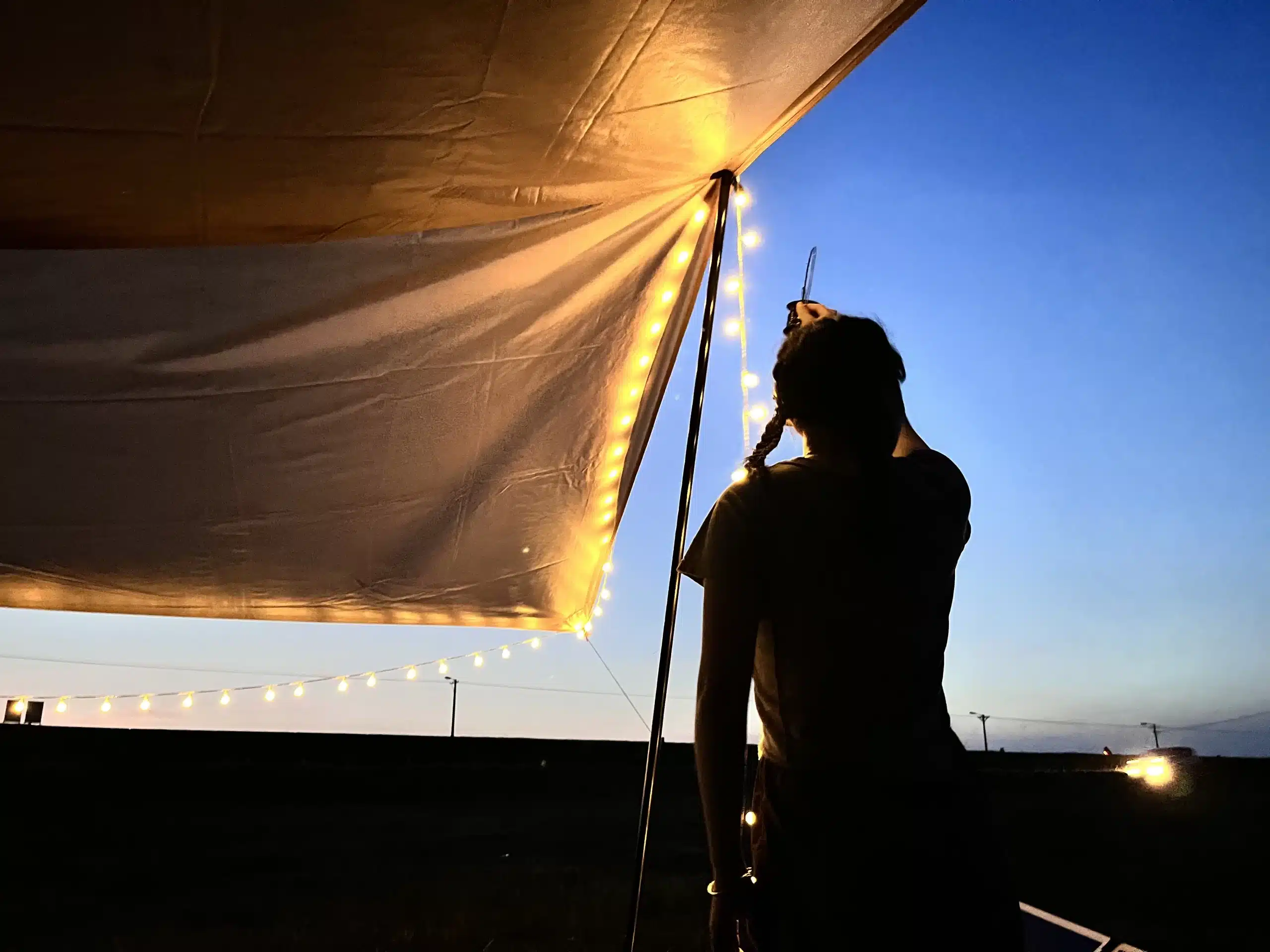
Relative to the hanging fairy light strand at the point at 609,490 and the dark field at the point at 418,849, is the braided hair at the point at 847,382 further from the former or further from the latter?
the dark field at the point at 418,849

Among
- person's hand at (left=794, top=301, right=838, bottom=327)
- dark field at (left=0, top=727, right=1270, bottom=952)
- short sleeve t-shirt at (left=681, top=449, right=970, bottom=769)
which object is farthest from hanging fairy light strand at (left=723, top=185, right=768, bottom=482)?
dark field at (left=0, top=727, right=1270, bottom=952)

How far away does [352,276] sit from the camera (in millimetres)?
1730

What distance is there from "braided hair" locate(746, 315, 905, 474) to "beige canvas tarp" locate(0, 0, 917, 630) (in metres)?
0.61

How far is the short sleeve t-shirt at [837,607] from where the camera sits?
33.7 inches

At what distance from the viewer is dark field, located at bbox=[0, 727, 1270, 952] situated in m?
5.77

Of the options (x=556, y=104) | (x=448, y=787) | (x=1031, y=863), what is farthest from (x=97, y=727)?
(x=556, y=104)

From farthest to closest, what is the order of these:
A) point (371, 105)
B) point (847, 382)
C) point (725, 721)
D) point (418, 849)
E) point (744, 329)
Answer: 1. point (418, 849)
2. point (744, 329)
3. point (371, 105)
4. point (847, 382)
5. point (725, 721)

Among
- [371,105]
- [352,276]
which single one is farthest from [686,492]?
[371,105]

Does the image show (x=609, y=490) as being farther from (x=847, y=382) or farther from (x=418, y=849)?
(x=418, y=849)

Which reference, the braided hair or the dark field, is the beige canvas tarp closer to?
the braided hair

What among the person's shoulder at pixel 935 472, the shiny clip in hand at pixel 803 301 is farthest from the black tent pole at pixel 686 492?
the person's shoulder at pixel 935 472

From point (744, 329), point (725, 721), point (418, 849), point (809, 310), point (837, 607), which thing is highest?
point (744, 329)

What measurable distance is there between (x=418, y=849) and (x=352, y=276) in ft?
32.1

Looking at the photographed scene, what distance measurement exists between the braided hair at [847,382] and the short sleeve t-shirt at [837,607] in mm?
50
